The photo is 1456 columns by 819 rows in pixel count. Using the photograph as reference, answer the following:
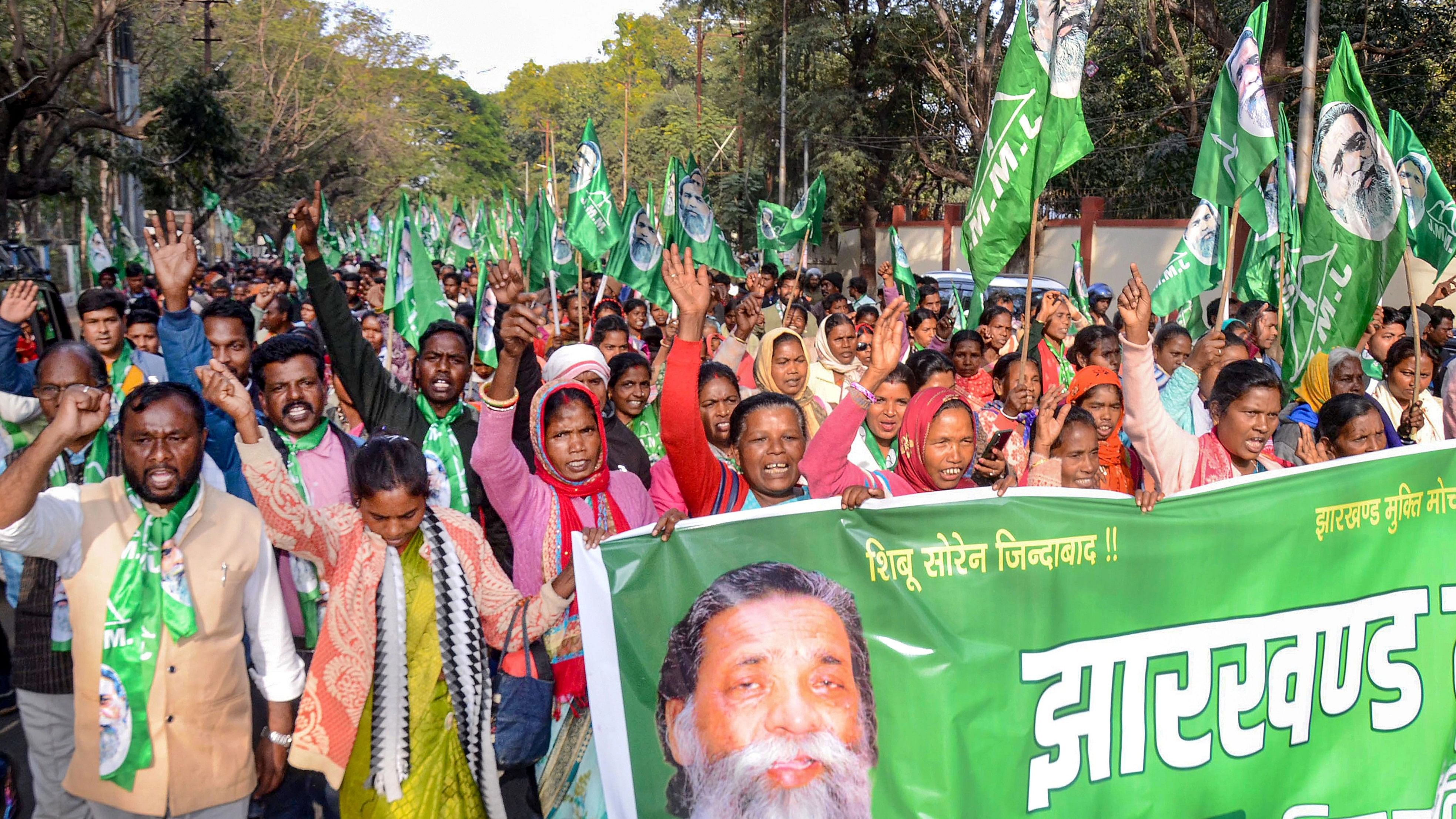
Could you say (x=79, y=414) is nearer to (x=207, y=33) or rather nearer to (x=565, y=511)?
(x=565, y=511)

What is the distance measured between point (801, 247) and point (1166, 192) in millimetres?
15666

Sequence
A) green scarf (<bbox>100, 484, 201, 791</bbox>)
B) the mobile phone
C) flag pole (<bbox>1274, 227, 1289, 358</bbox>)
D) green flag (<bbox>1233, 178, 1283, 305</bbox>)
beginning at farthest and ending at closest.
A: 1. green flag (<bbox>1233, 178, 1283, 305</bbox>)
2. flag pole (<bbox>1274, 227, 1289, 358</bbox>)
3. the mobile phone
4. green scarf (<bbox>100, 484, 201, 791</bbox>)

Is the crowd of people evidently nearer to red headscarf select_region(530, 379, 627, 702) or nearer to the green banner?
red headscarf select_region(530, 379, 627, 702)

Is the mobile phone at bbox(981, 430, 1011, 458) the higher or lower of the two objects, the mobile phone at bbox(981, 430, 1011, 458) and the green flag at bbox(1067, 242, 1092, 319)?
the lower

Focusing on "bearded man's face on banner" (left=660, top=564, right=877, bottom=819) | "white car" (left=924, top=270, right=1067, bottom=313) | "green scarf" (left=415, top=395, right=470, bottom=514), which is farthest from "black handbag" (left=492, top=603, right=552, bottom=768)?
"white car" (left=924, top=270, right=1067, bottom=313)

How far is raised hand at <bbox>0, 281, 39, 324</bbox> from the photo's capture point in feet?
16.0

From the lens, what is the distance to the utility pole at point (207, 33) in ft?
96.9

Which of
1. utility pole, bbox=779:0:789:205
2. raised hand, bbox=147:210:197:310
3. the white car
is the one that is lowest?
raised hand, bbox=147:210:197:310

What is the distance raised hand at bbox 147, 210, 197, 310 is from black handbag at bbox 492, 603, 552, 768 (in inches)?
93.6

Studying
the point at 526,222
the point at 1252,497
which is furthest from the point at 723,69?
the point at 1252,497

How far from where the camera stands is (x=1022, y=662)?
3354mm

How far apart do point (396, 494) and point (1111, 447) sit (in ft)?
10.3

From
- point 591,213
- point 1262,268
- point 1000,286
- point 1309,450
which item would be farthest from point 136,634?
point 1000,286

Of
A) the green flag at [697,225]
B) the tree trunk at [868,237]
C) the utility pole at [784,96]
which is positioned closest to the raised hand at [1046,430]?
the green flag at [697,225]
